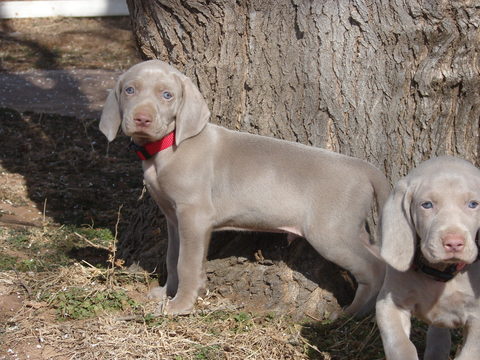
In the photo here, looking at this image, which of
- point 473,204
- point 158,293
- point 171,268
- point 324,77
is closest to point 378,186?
Result: point 324,77

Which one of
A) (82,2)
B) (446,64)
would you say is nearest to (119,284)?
(446,64)

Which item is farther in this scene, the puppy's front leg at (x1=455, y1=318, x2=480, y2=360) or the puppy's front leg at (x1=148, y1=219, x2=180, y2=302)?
the puppy's front leg at (x1=148, y1=219, x2=180, y2=302)

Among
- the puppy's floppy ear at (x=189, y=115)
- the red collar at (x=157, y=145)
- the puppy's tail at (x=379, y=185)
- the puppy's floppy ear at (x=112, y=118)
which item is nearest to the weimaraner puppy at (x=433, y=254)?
the puppy's tail at (x=379, y=185)

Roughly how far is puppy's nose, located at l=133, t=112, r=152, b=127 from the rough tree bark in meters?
0.63

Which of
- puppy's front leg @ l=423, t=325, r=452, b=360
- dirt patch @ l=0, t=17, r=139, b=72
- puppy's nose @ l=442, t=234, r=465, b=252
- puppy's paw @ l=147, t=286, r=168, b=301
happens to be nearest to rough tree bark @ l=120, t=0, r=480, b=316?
puppy's paw @ l=147, t=286, r=168, b=301

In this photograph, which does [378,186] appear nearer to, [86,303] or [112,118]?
[112,118]

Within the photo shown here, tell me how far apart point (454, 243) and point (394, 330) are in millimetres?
582

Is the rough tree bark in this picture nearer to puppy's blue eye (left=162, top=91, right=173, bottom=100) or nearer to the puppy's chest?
puppy's blue eye (left=162, top=91, right=173, bottom=100)

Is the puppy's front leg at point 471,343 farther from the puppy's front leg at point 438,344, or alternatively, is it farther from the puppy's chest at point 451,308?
the puppy's front leg at point 438,344

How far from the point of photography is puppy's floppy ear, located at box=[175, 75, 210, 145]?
16.0ft

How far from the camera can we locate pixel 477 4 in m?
4.56

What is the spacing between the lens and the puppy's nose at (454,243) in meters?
3.41

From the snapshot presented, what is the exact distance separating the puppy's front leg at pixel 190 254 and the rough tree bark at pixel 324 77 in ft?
1.12

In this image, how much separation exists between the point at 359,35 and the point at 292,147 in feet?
2.39
